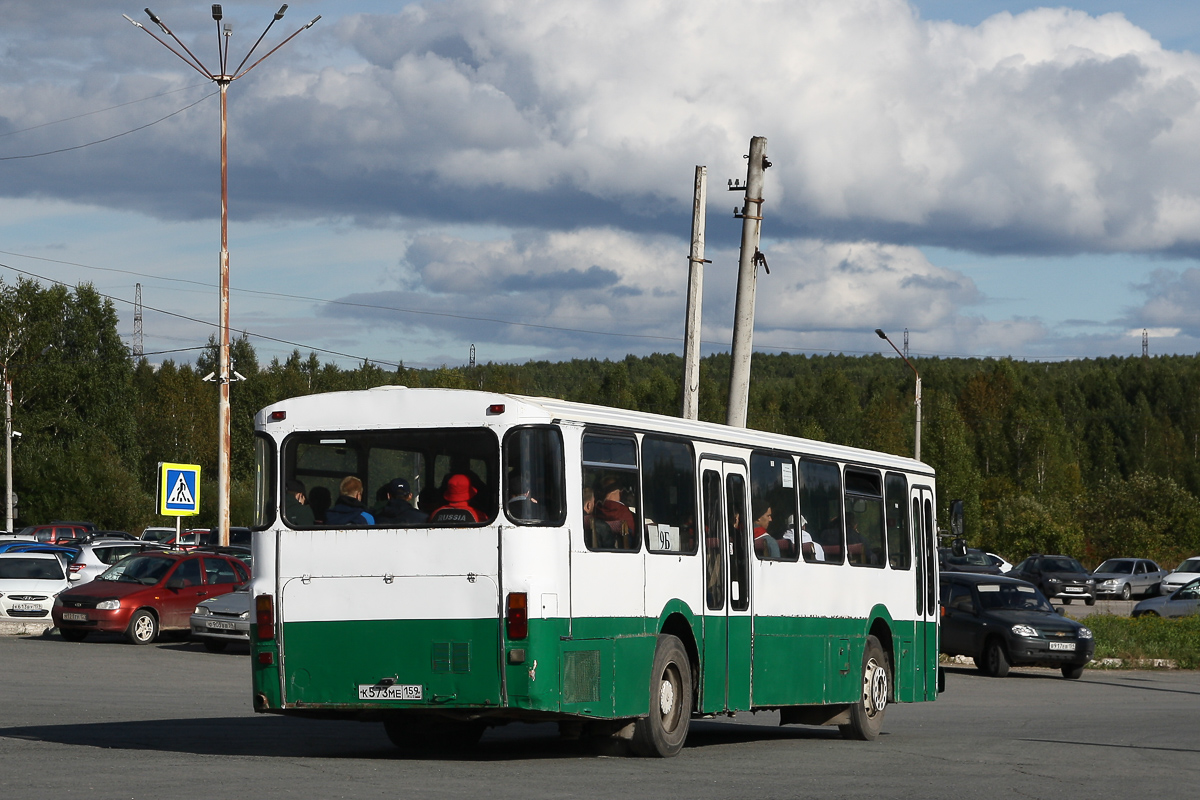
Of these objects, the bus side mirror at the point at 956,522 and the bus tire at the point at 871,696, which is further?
the bus side mirror at the point at 956,522

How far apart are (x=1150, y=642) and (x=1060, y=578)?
2186 cm

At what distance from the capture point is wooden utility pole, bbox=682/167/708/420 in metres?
23.1

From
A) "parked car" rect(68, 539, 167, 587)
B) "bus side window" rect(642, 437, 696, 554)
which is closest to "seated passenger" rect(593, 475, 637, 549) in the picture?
"bus side window" rect(642, 437, 696, 554)

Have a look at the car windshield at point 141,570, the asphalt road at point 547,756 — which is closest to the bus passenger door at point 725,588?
the asphalt road at point 547,756

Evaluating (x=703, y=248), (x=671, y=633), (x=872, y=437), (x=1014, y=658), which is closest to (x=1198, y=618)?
(x=1014, y=658)

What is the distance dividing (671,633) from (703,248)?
1245cm

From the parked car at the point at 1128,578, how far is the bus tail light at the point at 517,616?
50232mm

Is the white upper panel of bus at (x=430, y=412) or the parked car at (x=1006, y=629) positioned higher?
the white upper panel of bus at (x=430, y=412)

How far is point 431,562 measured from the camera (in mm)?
11328

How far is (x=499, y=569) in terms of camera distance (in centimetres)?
1113

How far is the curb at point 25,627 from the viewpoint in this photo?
30984 mm

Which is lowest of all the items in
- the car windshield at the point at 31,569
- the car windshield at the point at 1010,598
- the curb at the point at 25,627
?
the curb at the point at 25,627

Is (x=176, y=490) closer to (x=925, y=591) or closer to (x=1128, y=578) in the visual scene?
(x=925, y=591)

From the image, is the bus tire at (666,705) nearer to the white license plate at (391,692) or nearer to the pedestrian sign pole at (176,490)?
the white license plate at (391,692)
